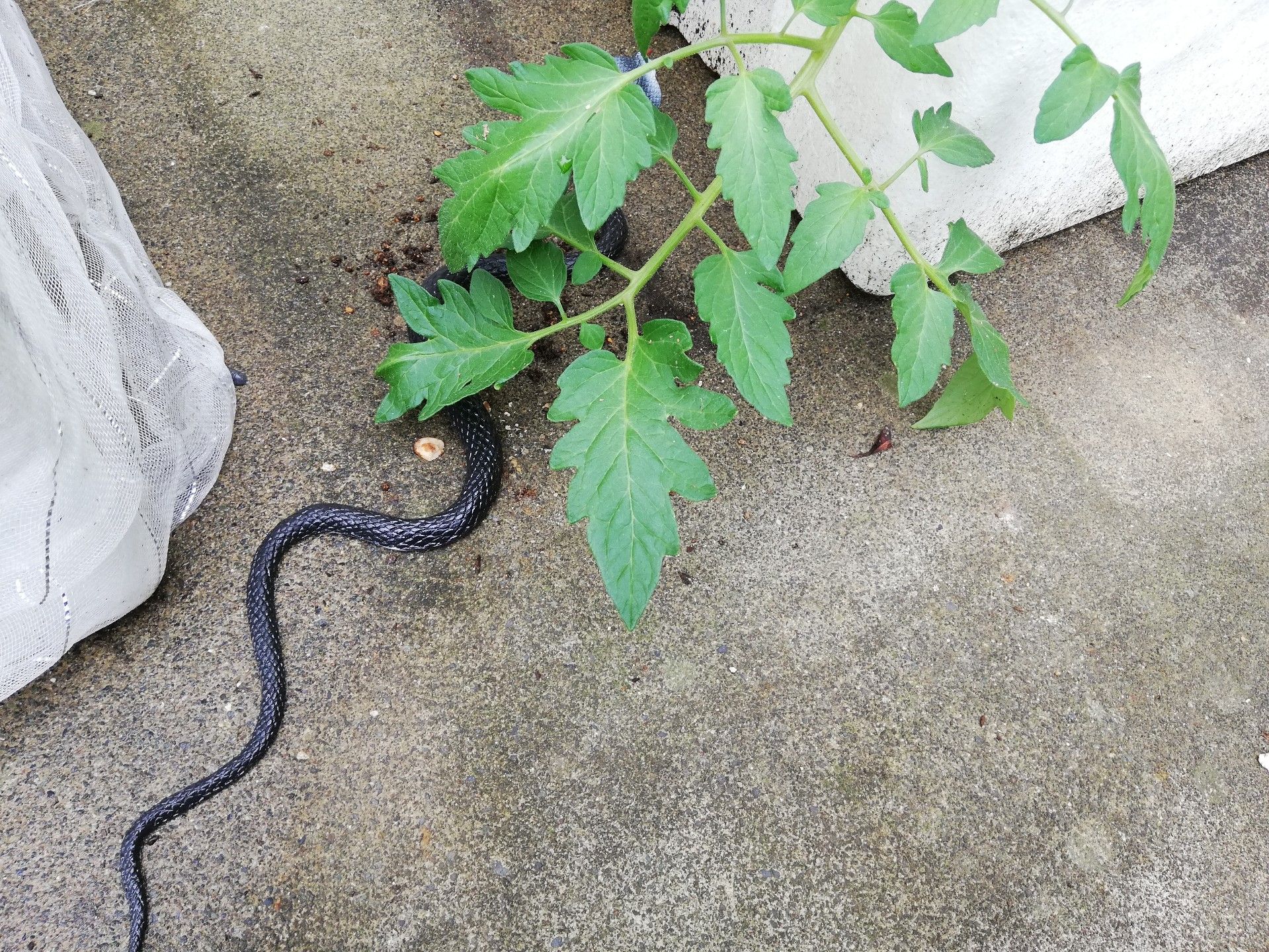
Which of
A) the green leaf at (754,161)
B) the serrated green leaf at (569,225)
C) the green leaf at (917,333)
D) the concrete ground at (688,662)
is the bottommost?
the concrete ground at (688,662)

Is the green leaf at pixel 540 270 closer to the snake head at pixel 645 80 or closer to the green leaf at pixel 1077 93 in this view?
the snake head at pixel 645 80

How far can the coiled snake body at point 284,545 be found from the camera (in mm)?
1604

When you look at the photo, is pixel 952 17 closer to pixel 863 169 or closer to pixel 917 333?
pixel 863 169

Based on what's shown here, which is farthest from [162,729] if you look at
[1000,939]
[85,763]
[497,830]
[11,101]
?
[1000,939]

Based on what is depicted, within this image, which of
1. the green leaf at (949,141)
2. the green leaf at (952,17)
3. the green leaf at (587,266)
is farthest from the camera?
the green leaf at (587,266)

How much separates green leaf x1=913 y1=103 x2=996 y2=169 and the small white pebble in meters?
1.32

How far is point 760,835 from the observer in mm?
1737

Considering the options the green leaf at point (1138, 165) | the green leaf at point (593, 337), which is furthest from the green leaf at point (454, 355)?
the green leaf at point (1138, 165)

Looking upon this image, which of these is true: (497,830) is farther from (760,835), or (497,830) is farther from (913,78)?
(913,78)

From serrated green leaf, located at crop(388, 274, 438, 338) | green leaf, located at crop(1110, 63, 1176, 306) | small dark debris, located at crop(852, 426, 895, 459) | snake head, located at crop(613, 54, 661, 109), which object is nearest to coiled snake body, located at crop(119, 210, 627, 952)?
serrated green leaf, located at crop(388, 274, 438, 338)

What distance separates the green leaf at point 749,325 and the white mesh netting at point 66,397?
3.77 ft

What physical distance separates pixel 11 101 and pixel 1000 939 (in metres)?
2.41

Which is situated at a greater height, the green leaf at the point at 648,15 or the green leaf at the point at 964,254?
the green leaf at the point at 648,15

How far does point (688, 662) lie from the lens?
192 cm
